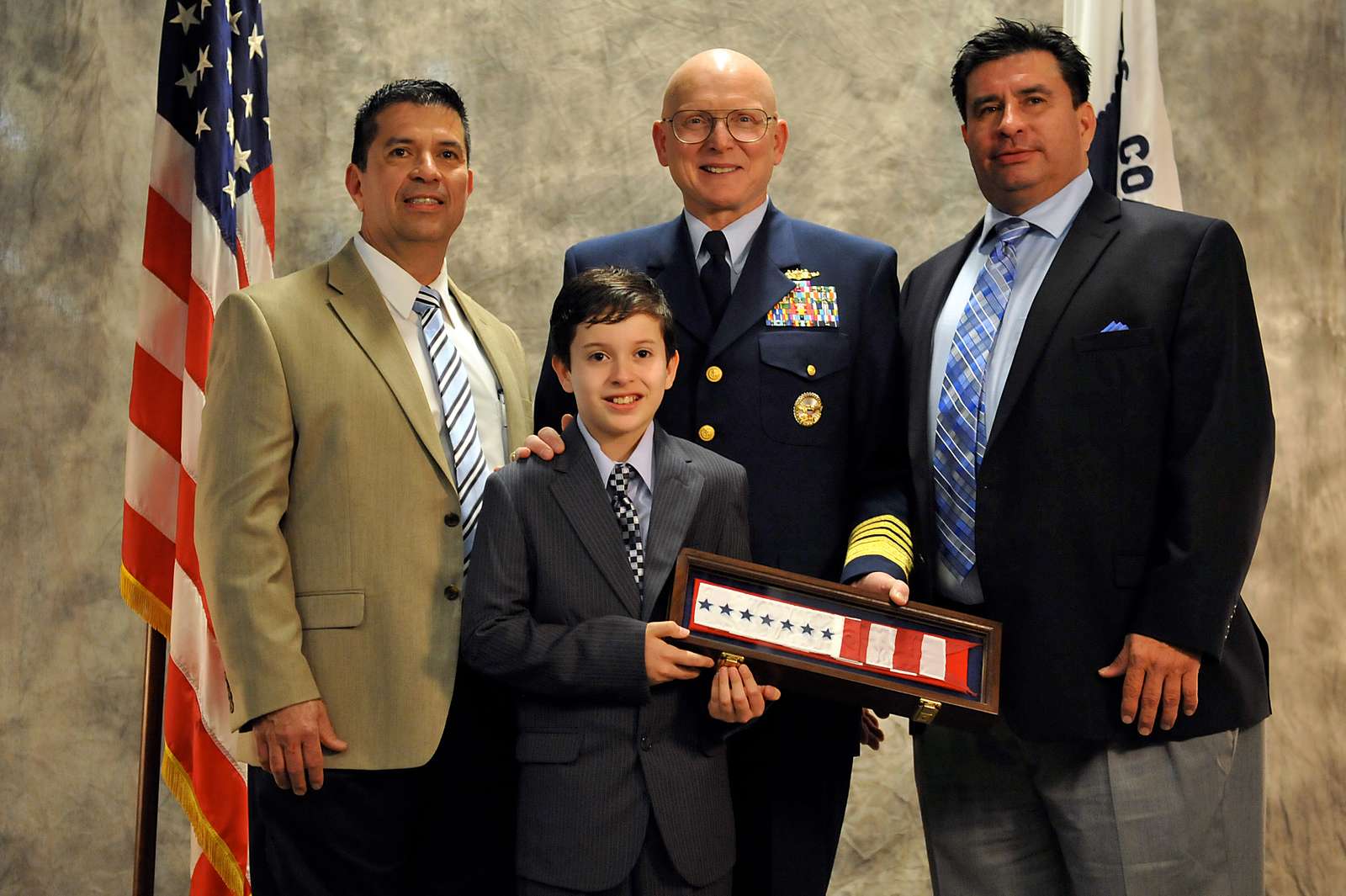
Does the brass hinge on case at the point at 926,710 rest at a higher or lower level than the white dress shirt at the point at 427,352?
lower

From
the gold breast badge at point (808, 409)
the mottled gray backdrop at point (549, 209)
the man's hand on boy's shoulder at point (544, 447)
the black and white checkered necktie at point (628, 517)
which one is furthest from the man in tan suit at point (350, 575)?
the mottled gray backdrop at point (549, 209)

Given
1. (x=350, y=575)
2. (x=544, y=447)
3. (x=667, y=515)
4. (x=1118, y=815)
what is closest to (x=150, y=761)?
(x=350, y=575)

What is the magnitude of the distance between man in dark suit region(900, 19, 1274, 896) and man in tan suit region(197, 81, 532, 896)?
2.90ft

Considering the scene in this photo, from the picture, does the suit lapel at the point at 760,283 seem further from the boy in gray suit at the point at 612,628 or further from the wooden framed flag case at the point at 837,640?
the wooden framed flag case at the point at 837,640

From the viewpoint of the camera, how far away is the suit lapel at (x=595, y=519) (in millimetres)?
1836

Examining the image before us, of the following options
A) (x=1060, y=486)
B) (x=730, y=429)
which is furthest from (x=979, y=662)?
(x=730, y=429)

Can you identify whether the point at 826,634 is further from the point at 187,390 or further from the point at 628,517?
the point at 187,390

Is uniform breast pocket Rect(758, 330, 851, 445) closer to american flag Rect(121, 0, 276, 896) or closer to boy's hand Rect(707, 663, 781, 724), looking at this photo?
boy's hand Rect(707, 663, 781, 724)

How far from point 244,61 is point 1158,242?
2.18m

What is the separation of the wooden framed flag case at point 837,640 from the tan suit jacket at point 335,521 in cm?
50

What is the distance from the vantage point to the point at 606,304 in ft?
6.21

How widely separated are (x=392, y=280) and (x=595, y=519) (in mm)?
668

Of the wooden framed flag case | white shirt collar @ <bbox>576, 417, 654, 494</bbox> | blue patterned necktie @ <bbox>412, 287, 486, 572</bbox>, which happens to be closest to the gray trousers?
the wooden framed flag case

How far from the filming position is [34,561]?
3543 mm
